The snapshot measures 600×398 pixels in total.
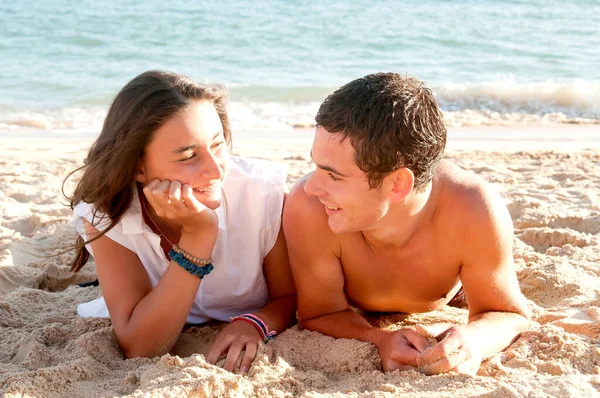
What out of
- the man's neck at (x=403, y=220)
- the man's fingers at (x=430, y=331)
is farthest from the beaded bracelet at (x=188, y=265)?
the man's fingers at (x=430, y=331)

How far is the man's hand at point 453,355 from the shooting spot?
2.73 metres

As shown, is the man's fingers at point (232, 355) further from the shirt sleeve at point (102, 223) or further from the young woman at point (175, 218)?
the shirt sleeve at point (102, 223)

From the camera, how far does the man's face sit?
2787 millimetres

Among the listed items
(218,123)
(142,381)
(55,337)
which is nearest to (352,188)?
(218,123)

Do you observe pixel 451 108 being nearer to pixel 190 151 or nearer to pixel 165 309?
pixel 190 151

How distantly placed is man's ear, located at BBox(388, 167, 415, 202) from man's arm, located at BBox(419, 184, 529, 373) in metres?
0.29

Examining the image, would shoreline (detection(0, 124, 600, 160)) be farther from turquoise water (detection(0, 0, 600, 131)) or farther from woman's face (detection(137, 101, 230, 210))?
woman's face (detection(137, 101, 230, 210))

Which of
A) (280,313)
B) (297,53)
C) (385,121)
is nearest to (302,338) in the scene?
(280,313)

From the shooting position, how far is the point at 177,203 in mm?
2951

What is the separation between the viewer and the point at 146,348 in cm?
314

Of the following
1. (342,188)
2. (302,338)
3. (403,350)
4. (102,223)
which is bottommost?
(302,338)

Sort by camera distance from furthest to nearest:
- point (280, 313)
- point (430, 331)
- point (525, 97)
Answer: point (525, 97) < point (280, 313) < point (430, 331)

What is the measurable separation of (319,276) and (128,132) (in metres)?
1.07

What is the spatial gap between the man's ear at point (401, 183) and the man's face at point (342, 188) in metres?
0.05
